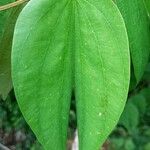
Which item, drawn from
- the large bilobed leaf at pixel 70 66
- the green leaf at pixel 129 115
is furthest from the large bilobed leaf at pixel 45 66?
the green leaf at pixel 129 115

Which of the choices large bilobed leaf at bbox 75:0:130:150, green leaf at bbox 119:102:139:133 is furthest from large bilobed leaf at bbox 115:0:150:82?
green leaf at bbox 119:102:139:133

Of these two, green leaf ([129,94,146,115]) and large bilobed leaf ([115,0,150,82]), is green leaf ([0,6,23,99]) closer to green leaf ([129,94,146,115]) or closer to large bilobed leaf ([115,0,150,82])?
large bilobed leaf ([115,0,150,82])

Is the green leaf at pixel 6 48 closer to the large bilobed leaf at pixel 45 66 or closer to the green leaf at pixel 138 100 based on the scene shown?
the large bilobed leaf at pixel 45 66

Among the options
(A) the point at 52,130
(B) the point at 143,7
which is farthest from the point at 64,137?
(B) the point at 143,7

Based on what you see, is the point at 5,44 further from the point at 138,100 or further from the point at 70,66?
the point at 138,100

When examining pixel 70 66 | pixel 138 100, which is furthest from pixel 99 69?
pixel 138 100

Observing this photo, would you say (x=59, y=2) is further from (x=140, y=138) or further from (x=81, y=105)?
(x=140, y=138)
